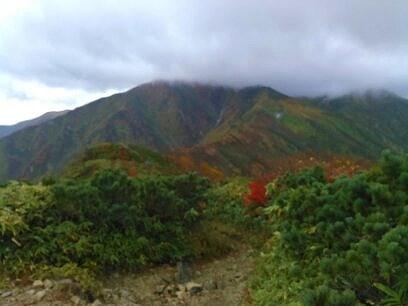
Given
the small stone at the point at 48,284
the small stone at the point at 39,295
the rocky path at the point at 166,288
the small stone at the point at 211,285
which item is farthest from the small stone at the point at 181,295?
the small stone at the point at 39,295

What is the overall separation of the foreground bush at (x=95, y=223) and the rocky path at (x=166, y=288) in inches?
15.7

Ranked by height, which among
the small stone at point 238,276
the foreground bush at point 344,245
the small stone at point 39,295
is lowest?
the small stone at point 238,276

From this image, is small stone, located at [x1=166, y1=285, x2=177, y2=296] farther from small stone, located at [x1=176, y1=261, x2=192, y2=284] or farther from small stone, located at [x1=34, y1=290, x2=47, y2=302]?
small stone, located at [x1=34, y1=290, x2=47, y2=302]

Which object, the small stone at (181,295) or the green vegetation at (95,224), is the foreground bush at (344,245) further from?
the green vegetation at (95,224)

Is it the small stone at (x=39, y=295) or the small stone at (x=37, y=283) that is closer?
the small stone at (x=39, y=295)

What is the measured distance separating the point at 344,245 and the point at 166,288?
4381 millimetres

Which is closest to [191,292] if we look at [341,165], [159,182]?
[159,182]

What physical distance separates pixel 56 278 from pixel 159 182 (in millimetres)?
3116

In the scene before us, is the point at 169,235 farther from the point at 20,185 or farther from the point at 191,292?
the point at 20,185

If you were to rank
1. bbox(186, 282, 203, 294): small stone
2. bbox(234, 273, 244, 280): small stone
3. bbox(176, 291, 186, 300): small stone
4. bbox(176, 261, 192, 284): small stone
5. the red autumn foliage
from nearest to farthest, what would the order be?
bbox(176, 291, 186, 300): small stone → bbox(186, 282, 203, 294): small stone → bbox(176, 261, 192, 284): small stone → bbox(234, 273, 244, 280): small stone → the red autumn foliage

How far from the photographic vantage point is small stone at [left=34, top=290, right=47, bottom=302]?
356 inches

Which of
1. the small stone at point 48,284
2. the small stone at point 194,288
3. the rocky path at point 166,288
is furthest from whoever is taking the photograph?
the small stone at point 194,288

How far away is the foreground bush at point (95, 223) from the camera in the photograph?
10297 millimetres

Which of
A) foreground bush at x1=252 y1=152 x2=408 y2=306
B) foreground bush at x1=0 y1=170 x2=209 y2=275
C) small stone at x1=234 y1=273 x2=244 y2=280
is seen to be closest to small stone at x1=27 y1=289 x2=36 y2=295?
foreground bush at x1=0 y1=170 x2=209 y2=275
